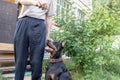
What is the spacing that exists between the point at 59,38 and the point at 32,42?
3.78 metres

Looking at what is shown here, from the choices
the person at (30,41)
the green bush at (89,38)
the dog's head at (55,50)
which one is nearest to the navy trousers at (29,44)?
the person at (30,41)

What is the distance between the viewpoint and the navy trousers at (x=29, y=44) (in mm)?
2902

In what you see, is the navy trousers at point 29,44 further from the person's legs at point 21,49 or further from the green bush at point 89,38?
the green bush at point 89,38

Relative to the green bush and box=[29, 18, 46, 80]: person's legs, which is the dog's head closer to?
box=[29, 18, 46, 80]: person's legs

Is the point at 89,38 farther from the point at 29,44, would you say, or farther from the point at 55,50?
the point at 29,44

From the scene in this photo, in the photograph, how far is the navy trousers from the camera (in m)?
2.90

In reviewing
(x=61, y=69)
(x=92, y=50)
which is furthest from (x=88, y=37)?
(x=61, y=69)

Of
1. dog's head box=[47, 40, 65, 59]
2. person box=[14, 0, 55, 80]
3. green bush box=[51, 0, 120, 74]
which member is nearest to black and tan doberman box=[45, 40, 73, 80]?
dog's head box=[47, 40, 65, 59]

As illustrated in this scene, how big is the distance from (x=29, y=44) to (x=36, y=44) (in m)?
0.08

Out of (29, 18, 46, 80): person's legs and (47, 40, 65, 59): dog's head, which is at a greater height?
(29, 18, 46, 80): person's legs

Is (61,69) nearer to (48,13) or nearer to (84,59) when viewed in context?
(48,13)

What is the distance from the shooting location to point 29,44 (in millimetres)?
2920

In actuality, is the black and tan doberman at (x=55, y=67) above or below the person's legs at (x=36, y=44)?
below

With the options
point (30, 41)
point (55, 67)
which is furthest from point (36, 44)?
point (55, 67)
